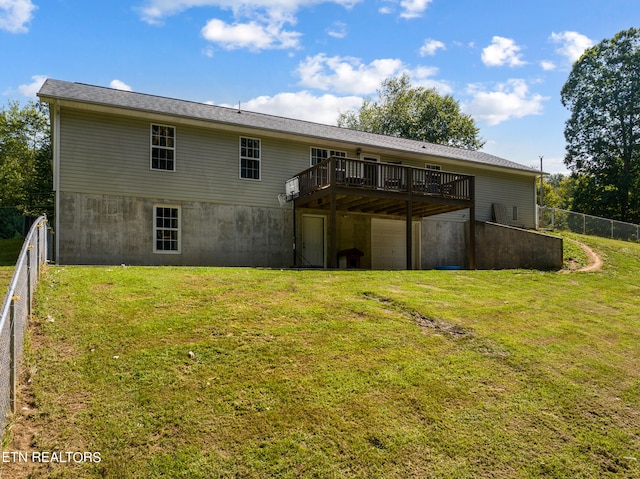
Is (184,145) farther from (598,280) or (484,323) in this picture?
(598,280)

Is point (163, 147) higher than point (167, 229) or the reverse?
higher

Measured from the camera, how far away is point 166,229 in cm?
1362

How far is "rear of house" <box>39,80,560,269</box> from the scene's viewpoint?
41.0 ft

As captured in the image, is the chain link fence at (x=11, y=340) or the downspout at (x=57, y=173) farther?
the downspout at (x=57, y=173)

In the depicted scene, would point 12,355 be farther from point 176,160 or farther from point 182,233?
point 176,160

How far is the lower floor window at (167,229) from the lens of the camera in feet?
44.2

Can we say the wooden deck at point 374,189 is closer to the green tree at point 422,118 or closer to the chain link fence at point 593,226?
the chain link fence at point 593,226

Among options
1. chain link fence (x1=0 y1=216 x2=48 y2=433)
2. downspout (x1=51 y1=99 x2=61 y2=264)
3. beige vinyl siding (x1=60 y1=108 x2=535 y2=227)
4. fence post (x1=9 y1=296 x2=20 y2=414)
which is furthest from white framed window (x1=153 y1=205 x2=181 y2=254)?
fence post (x1=9 y1=296 x2=20 y2=414)

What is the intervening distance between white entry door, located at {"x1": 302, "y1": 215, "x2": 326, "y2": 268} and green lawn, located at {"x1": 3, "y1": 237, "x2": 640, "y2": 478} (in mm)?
8134

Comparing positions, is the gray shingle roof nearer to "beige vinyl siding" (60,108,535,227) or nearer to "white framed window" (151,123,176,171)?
"beige vinyl siding" (60,108,535,227)

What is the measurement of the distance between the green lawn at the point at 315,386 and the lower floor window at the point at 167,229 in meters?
5.43

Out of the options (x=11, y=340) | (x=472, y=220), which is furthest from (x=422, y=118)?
(x=11, y=340)

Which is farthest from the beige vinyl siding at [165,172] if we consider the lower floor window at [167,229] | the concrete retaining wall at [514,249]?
the concrete retaining wall at [514,249]

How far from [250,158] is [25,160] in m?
32.4
